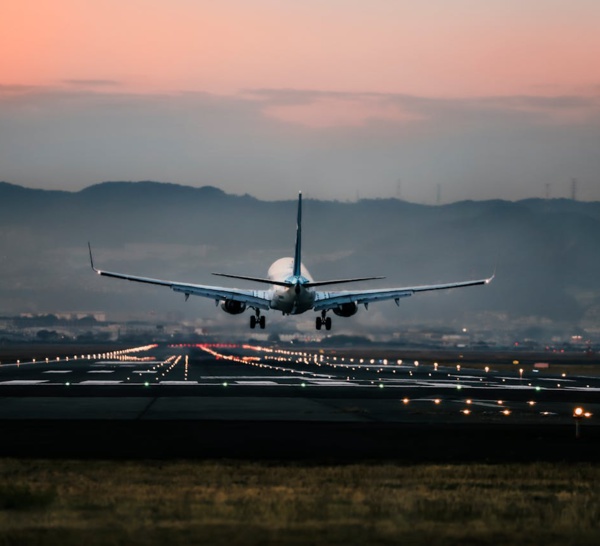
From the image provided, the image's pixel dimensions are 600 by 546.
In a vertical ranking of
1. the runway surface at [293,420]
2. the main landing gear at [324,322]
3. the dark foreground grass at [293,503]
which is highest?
the main landing gear at [324,322]

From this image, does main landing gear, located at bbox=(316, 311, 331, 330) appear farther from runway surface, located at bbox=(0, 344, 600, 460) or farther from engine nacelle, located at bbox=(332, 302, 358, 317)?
runway surface, located at bbox=(0, 344, 600, 460)

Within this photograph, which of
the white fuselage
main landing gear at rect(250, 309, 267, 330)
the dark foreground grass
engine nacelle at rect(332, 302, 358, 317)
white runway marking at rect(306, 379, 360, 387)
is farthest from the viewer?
main landing gear at rect(250, 309, 267, 330)

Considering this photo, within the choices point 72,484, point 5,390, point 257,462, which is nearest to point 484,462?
point 257,462

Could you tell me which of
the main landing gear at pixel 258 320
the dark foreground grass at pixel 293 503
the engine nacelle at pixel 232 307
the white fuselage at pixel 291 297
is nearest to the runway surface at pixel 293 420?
the dark foreground grass at pixel 293 503

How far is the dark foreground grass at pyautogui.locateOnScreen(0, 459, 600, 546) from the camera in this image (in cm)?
1836

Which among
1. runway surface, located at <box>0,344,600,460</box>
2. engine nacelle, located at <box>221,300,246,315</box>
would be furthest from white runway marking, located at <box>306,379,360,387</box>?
engine nacelle, located at <box>221,300,246,315</box>

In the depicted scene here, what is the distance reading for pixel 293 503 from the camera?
21828 mm

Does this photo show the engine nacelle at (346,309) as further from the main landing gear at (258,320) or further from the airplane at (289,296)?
the main landing gear at (258,320)

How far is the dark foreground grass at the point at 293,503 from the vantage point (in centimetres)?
1836

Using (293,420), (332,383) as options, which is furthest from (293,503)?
(332,383)

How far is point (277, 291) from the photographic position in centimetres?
10394

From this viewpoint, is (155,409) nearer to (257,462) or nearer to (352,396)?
(352,396)

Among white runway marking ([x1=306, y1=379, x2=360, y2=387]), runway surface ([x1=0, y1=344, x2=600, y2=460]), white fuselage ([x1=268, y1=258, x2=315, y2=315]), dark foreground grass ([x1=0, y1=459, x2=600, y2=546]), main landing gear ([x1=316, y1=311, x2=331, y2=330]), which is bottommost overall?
dark foreground grass ([x1=0, y1=459, x2=600, y2=546])

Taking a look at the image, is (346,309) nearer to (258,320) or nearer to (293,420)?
(258,320)
